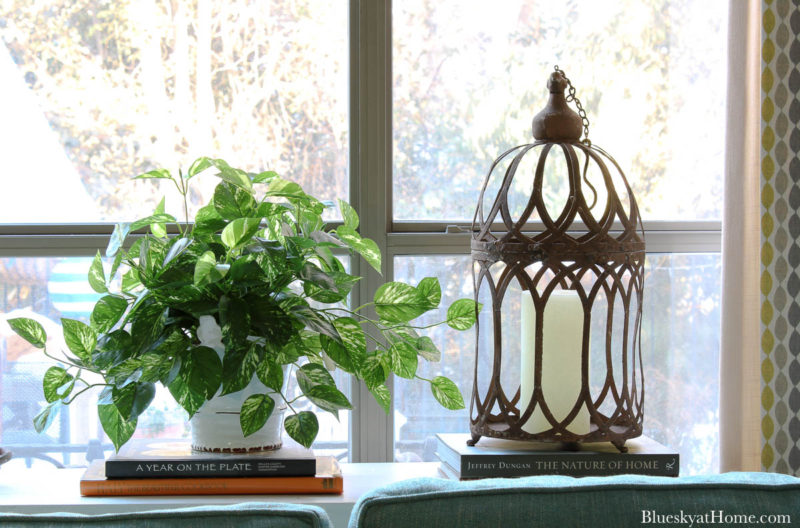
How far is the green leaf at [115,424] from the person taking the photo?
49.3 inches

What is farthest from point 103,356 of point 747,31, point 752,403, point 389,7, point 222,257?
point 747,31

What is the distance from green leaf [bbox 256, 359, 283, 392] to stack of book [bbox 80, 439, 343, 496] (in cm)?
13

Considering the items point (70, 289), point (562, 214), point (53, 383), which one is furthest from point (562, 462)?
point (70, 289)

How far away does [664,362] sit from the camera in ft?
6.03

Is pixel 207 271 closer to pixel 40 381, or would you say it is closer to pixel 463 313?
pixel 463 313

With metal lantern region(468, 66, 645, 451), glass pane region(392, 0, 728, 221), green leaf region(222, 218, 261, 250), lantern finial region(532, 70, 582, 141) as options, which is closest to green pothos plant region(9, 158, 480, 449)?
green leaf region(222, 218, 261, 250)

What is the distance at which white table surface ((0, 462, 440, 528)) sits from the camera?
1.25 m

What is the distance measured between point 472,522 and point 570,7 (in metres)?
1.35

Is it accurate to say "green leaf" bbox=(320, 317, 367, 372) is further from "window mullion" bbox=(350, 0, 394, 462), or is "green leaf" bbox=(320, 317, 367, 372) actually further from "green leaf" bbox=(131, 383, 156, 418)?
"window mullion" bbox=(350, 0, 394, 462)

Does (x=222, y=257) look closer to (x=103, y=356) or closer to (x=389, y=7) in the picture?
(x=103, y=356)

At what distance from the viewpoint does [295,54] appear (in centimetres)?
176

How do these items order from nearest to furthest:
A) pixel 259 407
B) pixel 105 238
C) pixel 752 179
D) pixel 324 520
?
pixel 324 520
pixel 259 407
pixel 752 179
pixel 105 238

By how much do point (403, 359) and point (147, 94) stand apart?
0.81 m

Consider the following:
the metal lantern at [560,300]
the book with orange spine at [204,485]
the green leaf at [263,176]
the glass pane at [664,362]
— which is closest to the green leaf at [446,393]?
the metal lantern at [560,300]
